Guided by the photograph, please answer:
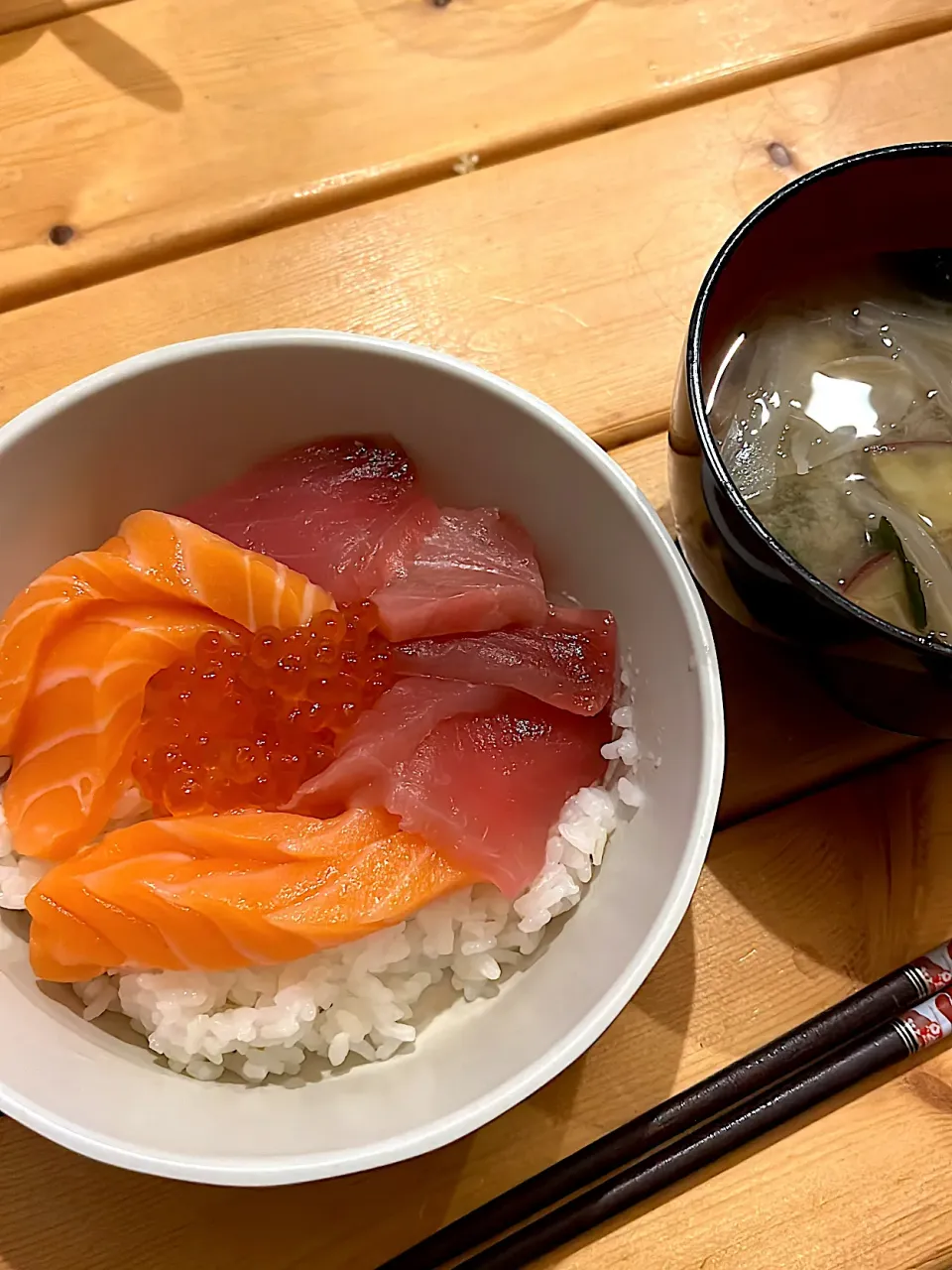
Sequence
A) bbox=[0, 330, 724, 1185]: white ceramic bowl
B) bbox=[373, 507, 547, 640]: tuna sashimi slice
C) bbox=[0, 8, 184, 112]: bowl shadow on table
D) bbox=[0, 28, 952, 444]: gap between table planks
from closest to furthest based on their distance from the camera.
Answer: bbox=[0, 330, 724, 1185]: white ceramic bowl → bbox=[373, 507, 547, 640]: tuna sashimi slice → bbox=[0, 28, 952, 444]: gap between table planks → bbox=[0, 8, 184, 112]: bowl shadow on table

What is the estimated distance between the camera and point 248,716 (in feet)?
3.58

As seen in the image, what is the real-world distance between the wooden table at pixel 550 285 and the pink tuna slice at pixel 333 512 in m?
0.30

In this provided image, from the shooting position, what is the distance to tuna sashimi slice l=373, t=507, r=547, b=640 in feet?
3.78

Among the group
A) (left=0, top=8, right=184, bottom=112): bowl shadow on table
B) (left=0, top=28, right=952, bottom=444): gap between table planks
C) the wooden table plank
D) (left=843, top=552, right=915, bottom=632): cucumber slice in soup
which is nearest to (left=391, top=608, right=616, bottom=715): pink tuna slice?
(left=843, top=552, right=915, bottom=632): cucumber slice in soup

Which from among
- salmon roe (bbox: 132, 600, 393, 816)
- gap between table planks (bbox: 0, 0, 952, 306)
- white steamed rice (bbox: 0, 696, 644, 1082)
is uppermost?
gap between table planks (bbox: 0, 0, 952, 306)

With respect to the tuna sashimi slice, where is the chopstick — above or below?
below

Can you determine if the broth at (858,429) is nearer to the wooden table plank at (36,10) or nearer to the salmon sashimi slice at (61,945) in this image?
the salmon sashimi slice at (61,945)

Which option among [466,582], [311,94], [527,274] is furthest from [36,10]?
[466,582]

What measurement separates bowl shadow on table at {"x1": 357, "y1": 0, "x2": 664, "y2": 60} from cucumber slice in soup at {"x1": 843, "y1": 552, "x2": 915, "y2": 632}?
1.05 metres

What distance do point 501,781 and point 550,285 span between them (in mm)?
746

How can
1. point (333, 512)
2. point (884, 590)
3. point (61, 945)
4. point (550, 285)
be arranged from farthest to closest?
point (550, 285)
point (333, 512)
point (884, 590)
point (61, 945)

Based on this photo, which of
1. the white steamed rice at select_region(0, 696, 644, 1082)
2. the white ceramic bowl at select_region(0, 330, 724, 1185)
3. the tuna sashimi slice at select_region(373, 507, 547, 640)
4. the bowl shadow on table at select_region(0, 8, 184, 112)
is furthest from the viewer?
the bowl shadow on table at select_region(0, 8, 184, 112)

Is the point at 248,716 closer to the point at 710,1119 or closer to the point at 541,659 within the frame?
the point at 541,659

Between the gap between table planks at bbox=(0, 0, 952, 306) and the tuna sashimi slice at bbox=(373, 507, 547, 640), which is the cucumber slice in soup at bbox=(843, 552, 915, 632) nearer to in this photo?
the tuna sashimi slice at bbox=(373, 507, 547, 640)
